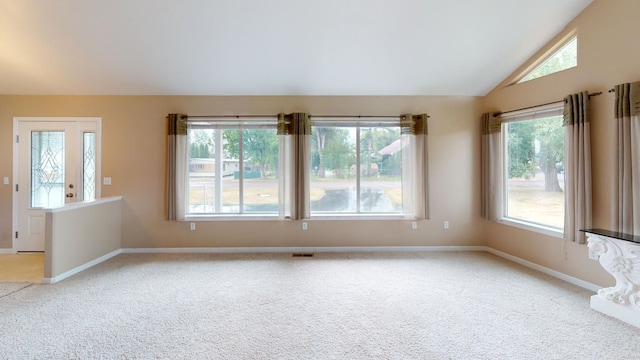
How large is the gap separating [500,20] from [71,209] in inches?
223

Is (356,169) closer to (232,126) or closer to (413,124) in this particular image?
(413,124)

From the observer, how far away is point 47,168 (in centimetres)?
449

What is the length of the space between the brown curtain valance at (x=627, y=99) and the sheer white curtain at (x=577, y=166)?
313 mm

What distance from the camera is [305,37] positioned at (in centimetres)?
349

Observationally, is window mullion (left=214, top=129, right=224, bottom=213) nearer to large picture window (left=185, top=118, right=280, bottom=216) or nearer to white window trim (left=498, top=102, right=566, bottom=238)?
large picture window (left=185, top=118, right=280, bottom=216)

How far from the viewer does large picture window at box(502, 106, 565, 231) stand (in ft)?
11.9

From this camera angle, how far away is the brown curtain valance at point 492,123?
4.28 metres

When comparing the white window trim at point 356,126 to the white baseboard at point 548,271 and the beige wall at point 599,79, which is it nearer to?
the white baseboard at point 548,271

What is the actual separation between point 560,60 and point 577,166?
142 centimetres

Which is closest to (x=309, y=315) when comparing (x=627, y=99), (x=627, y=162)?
(x=627, y=162)

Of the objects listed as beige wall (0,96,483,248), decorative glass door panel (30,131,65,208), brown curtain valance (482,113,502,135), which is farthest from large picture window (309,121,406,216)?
decorative glass door panel (30,131,65,208)

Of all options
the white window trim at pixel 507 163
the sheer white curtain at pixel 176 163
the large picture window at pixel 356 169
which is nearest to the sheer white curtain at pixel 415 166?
the large picture window at pixel 356 169

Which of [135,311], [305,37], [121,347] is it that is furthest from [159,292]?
[305,37]

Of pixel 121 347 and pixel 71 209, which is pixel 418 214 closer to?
pixel 121 347
